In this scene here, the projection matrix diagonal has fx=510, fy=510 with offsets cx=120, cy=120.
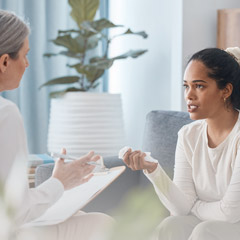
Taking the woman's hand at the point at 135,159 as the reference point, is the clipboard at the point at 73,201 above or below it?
below

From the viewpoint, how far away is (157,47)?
339 cm

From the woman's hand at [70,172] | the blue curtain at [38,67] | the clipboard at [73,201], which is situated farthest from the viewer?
the blue curtain at [38,67]

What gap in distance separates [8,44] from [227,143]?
796 millimetres

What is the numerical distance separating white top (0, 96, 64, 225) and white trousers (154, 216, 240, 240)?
1.35ft

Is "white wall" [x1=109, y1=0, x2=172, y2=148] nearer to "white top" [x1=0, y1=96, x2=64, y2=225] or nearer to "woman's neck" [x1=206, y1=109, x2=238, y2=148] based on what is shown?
"woman's neck" [x1=206, y1=109, x2=238, y2=148]

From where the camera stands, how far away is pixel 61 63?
11.9ft

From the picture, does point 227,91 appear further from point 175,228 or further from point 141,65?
point 141,65

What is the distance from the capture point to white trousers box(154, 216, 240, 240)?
153cm

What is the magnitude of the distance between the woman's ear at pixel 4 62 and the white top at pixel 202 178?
616mm

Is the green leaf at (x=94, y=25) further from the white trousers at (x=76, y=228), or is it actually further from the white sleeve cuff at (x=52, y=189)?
the white sleeve cuff at (x=52, y=189)

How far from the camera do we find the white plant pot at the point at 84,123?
310cm

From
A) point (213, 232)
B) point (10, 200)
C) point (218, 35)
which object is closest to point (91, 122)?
point (218, 35)

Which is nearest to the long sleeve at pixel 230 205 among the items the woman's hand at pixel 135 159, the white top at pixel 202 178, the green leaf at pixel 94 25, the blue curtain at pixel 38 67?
the white top at pixel 202 178

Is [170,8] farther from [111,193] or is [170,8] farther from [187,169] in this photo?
[187,169]
